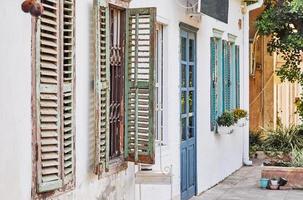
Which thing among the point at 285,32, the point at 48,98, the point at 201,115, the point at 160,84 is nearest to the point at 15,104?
the point at 48,98

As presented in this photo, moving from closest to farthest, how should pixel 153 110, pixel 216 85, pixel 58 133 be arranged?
pixel 58 133 < pixel 153 110 < pixel 216 85

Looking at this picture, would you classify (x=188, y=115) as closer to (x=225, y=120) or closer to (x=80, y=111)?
(x=225, y=120)

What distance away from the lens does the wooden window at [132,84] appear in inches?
302

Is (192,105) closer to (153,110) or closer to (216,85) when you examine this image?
(216,85)

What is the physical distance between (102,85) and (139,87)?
2.36 ft

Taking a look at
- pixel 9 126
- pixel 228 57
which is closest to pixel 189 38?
pixel 228 57

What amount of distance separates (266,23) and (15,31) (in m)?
11.4

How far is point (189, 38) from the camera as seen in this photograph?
37.9ft

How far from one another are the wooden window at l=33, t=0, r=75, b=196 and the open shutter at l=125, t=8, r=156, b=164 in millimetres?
1399

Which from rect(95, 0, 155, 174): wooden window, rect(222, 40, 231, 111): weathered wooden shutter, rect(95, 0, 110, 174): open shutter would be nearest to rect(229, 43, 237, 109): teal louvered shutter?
rect(222, 40, 231, 111): weathered wooden shutter

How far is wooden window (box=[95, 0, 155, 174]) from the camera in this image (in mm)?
7668

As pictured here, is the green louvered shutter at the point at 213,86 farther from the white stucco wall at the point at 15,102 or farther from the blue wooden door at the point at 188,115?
the white stucco wall at the point at 15,102

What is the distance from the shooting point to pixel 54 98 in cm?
594

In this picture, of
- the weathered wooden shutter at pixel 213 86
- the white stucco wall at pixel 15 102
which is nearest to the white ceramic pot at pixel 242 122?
the weathered wooden shutter at pixel 213 86
